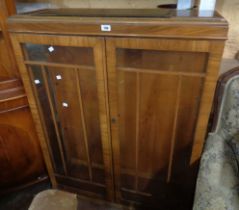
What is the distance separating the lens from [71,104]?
3.96ft

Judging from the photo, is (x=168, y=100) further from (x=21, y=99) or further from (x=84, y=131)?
(x=21, y=99)

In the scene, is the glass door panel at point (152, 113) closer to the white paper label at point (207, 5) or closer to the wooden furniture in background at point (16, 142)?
the white paper label at point (207, 5)

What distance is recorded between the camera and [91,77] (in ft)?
3.50

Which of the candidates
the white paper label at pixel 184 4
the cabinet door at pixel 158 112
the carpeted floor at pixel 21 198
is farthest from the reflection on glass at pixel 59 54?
the carpeted floor at pixel 21 198

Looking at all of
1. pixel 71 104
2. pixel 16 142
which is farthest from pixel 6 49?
pixel 16 142

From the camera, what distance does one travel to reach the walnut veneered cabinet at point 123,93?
0.86 metres

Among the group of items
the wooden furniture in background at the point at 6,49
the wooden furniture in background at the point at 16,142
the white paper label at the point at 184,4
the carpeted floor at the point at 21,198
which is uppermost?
the white paper label at the point at 184,4

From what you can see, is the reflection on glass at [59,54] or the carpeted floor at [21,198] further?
the carpeted floor at [21,198]

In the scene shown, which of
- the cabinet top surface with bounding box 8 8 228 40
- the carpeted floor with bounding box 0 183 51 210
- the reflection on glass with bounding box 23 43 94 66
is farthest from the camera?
the carpeted floor with bounding box 0 183 51 210

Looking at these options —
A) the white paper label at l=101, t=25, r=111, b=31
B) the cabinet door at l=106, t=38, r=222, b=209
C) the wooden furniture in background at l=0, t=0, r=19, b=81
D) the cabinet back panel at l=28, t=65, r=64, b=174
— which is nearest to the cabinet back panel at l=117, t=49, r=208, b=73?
the cabinet door at l=106, t=38, r=222, b=209

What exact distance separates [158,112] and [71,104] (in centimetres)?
47

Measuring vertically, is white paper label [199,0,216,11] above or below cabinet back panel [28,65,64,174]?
above

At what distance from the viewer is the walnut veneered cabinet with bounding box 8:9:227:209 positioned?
0.86 m

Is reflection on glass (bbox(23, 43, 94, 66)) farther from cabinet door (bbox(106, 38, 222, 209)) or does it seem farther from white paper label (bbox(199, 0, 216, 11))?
white paper label (bbox(199, 0, 216, 11))
